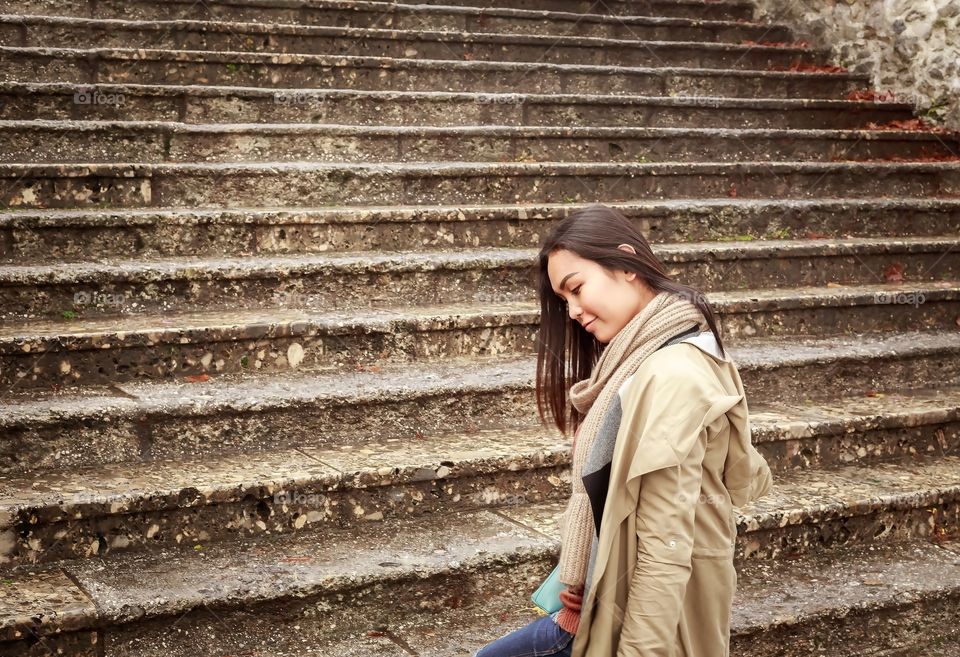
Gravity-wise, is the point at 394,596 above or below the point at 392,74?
below

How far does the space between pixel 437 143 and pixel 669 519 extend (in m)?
3.79

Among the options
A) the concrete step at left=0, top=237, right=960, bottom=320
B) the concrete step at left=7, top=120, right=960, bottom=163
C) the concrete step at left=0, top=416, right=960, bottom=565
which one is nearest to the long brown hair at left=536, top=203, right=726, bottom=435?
the concrete step at left=0, top=416, right=960, bottom=565

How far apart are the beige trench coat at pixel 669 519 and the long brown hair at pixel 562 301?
0.60 ft

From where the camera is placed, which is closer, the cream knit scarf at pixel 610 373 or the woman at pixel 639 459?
the woman at pixel 639 459

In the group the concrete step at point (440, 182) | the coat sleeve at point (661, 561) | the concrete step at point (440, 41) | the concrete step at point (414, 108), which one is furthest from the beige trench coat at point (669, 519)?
the concrete step at point (440, 41)

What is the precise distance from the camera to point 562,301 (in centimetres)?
235

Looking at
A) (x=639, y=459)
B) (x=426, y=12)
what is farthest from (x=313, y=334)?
(x=426, y=12)

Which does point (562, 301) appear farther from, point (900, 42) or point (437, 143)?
point (900, 42)

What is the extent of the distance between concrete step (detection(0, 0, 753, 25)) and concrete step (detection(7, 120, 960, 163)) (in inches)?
50.1

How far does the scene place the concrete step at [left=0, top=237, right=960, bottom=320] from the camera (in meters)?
3.97

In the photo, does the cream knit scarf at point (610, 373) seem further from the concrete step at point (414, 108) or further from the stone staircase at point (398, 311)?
the concrete step at point (414, 108)

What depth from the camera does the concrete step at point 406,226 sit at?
13.9 ft

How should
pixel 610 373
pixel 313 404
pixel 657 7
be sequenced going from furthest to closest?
pixel 657 7 < pixel 313 404 < pixel 610 373

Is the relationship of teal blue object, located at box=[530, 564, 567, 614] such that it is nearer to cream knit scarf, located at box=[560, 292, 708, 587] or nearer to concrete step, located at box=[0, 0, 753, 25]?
cream knit scarf, located at box=[560, 292, 708, 587]
